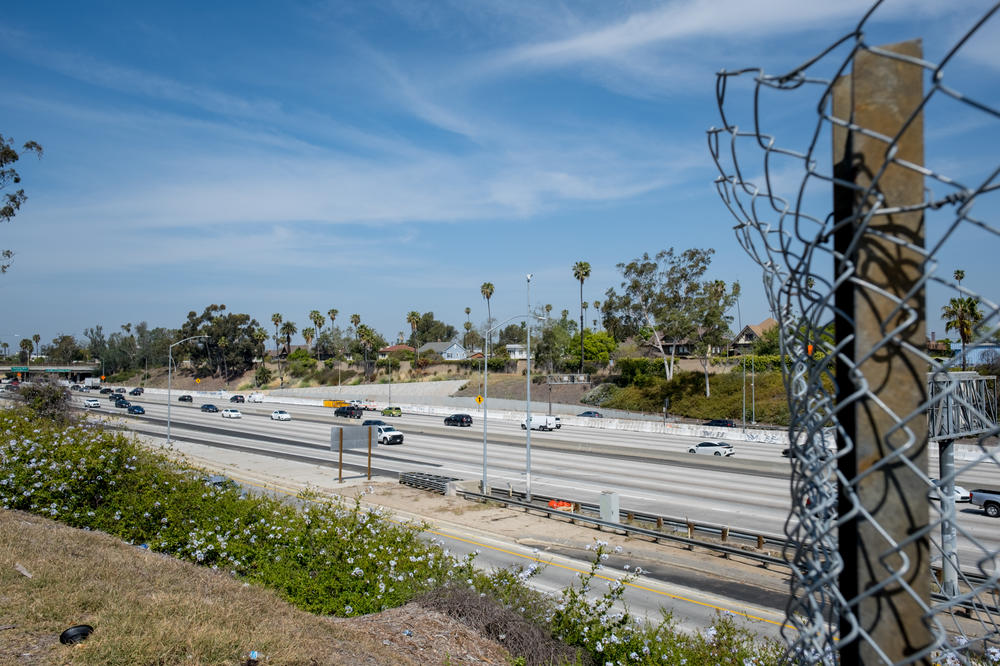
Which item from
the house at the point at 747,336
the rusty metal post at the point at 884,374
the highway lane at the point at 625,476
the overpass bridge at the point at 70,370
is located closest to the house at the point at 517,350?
the house at the point at 747,336

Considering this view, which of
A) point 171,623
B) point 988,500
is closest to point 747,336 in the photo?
point 988,500

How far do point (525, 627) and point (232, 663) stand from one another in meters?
3.21

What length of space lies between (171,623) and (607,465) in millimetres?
35431

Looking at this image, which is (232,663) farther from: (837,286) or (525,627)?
(837,286)

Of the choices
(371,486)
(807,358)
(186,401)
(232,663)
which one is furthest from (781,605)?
(186,401)

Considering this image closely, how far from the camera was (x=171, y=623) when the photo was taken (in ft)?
17.4

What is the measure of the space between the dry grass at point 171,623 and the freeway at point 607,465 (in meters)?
20.1

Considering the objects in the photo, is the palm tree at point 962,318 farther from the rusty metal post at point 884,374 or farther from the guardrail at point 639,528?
the guardrail at point 639,528

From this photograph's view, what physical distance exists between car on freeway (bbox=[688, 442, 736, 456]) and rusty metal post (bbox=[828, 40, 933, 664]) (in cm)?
4392

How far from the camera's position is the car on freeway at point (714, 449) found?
43219 mm

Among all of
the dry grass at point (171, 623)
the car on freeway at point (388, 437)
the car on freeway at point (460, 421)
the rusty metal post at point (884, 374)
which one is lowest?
the car on freeway at point (460, 421)

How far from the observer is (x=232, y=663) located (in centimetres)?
486

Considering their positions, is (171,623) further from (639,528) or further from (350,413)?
(350,413)

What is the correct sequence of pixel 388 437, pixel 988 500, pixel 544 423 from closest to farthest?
pixel 988 500 < pixel 388 437 < pixel 544 423
